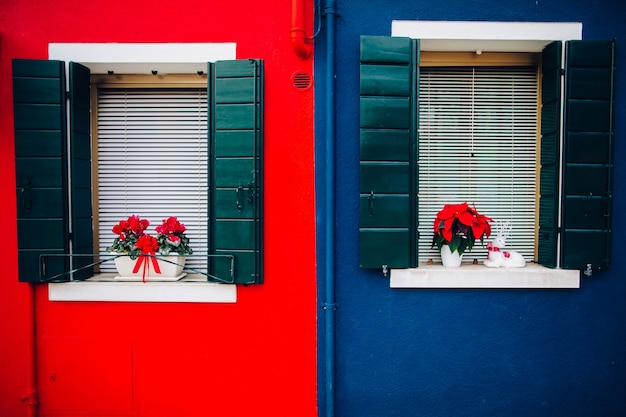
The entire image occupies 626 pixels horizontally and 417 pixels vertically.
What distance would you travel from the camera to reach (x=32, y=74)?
9.94 ft

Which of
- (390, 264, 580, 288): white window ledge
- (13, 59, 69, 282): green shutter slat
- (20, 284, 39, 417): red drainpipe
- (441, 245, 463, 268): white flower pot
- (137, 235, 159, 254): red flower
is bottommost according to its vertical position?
(20, 284, 39, 417): red drainpipe

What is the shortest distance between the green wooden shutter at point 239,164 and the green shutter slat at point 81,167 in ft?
3.63

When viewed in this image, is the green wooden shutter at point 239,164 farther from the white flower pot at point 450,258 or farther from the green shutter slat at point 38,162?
the white flower pot at point 450,258

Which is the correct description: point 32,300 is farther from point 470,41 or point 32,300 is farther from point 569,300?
point 569,300

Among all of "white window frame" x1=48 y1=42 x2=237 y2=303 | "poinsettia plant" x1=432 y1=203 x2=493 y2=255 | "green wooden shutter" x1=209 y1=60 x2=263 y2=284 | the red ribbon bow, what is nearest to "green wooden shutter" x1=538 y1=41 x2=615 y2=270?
"poinsettia plant" x1=432 y1=203 x2=493 y2=255

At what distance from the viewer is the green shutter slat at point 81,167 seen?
10.2 ft

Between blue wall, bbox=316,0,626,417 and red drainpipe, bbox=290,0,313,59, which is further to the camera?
blue wall, bbox=316,0,626,417

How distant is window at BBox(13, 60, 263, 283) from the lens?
9.95ft

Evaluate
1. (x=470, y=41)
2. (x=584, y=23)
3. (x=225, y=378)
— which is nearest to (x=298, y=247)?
(x=225, y=378)

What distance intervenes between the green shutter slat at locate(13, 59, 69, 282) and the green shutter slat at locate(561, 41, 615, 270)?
3.92 meters

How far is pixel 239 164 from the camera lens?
303 cm

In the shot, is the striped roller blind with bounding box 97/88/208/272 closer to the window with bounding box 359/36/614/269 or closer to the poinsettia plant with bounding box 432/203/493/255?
the window with bounding box 359/36/614/269

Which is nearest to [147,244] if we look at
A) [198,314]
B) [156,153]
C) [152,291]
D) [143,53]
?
[152,291]

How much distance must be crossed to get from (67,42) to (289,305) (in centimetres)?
273
